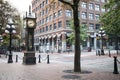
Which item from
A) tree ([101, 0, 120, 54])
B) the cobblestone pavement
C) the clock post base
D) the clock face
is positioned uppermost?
tree ([101, 0, 120, 54])

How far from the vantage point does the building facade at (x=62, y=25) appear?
63594 millimetres

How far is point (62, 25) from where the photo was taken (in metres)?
63.7

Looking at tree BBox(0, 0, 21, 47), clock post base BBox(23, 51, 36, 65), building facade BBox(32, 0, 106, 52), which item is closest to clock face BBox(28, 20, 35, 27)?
clock post base BBox(23, 51, 36, 65)

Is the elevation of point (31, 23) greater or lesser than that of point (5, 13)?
lesser

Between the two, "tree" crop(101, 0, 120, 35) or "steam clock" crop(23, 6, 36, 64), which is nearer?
"steam clock" crop(23, 6, 36, 64)

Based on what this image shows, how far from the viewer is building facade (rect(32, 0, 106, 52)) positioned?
63594 mm

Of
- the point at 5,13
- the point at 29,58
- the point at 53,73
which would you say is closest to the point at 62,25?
the point at 5,13

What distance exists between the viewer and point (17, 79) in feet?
35.6

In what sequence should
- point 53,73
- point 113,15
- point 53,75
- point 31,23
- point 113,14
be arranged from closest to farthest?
1. point 53,75
2. point 53,73
3. point 31,23
4. point 113,14
5. point 113,15

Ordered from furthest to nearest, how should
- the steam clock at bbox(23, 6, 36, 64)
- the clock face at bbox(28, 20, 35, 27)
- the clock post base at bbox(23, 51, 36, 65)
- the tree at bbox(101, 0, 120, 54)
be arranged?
the tree at bbox(101, 0, 120, 54)
the clock face at bbox(28, 20, 35, 27)
the steam clock at bbox(23, 6, 36, 64)
the clock post base at bbox(23, 51, 36, 65)

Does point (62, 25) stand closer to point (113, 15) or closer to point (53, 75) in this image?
point (113, 15)

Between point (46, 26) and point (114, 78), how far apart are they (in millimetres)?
66431

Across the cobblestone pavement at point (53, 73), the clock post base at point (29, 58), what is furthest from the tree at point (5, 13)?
the cobblestone pavement at point (53, 73)

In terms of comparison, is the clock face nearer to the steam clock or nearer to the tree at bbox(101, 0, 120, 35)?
the steam clock
